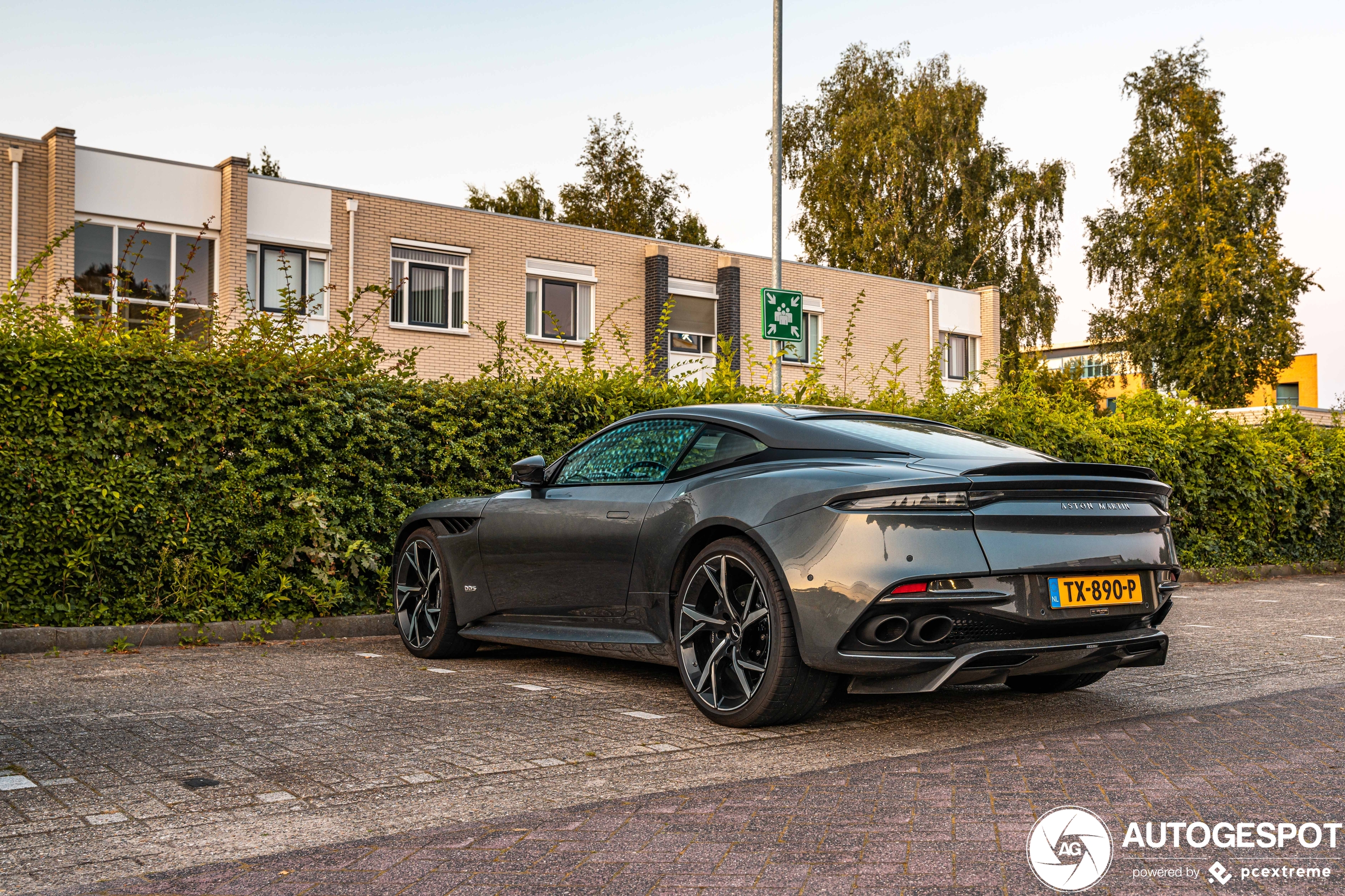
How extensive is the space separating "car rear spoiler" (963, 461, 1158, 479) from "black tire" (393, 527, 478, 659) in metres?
3.36

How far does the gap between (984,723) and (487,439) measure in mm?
5091

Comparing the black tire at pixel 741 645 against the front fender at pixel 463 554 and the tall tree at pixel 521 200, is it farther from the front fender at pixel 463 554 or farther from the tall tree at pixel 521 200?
the tall tree at pixel 521 200

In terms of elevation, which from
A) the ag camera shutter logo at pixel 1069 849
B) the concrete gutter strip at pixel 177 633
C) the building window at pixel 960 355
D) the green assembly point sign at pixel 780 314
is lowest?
the concrete gutter strip at pixel 177 633

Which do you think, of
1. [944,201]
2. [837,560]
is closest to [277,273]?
[837,560]

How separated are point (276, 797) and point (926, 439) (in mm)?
3128

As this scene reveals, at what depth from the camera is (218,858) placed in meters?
3.15

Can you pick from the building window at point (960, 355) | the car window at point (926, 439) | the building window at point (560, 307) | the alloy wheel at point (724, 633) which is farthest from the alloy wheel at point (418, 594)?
the building window at point (960, 355)

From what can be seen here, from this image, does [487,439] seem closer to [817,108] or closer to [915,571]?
[915,571]

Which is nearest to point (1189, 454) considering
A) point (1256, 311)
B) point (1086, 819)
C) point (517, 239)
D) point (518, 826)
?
point (1086, 819)

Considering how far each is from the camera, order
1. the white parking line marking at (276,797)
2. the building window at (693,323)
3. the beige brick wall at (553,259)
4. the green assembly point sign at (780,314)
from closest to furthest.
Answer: the white parking line marking at (276,797), the green assembly point sign at (780,314), the beige brick wall at (553,259), the building window at (693,323)

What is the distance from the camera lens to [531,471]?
6.19 meters

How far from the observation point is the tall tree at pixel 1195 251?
36281 millimetres

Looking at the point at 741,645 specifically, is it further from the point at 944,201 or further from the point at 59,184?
the point at 944,201

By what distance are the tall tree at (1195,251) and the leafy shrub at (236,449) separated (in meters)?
31.0
